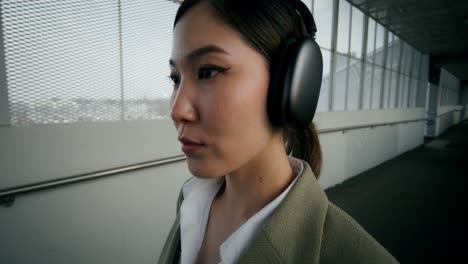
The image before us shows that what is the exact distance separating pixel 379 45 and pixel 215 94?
6365 millimetres

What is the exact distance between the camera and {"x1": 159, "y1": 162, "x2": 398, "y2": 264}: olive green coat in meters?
0.51

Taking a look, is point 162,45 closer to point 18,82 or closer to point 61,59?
point 61,59

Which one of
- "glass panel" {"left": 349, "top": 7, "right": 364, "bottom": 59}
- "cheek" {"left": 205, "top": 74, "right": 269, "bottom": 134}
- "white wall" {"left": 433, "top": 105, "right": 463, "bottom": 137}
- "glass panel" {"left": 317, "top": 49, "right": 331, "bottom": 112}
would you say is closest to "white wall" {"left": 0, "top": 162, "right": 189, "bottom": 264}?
"cheek" {"left": 205, "top": 74, "right": 269, "bottom": 134}

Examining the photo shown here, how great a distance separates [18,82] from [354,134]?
488 cm

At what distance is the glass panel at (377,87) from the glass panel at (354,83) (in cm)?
98

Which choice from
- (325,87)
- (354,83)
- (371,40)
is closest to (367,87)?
(354,83)

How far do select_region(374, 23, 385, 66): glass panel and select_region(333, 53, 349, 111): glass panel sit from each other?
1767 mm

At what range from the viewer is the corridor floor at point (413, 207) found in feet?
7.51

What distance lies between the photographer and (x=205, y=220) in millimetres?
836

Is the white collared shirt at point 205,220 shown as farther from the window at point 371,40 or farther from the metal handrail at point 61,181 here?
the window at point 371,40

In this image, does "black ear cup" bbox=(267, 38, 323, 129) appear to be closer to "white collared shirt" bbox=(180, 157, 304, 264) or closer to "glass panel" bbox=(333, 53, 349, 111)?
"white collared shirt" bbox=(180, 157, 304, 264)

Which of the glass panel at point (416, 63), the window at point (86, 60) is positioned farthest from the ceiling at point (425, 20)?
the window at point (86, 60)

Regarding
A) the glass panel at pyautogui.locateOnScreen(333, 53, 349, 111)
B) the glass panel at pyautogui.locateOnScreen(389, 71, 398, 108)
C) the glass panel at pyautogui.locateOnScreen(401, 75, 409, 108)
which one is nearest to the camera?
the glass panel at pyautogui.locateOnScreen(333, 53, 349, 111)

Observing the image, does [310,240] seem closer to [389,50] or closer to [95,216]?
[95,216]
